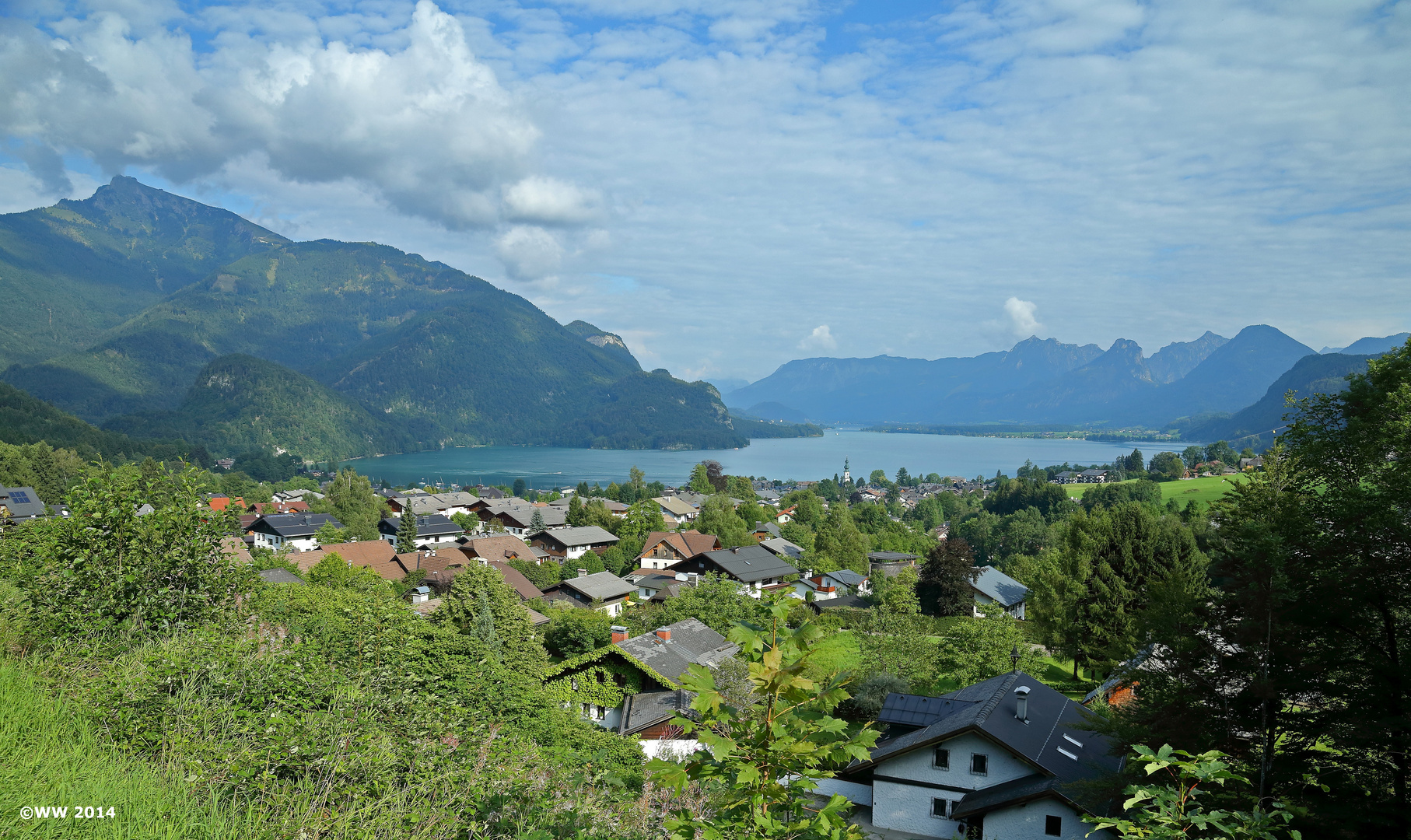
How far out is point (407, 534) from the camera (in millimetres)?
53594

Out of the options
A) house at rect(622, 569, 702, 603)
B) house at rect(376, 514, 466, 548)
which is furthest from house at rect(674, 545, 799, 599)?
A: house at rect(376, 514, 466, 548)

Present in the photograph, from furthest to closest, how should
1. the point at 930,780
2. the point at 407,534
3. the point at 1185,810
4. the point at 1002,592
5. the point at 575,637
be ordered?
1. the point at 407,534
2. the point at 1002,592
3. the point at 575,637
4. the point at 930,780
5. the point at 1185,810

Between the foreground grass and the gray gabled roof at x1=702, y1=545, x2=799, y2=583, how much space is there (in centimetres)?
4231

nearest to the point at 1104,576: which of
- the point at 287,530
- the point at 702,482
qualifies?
the point at 287,530

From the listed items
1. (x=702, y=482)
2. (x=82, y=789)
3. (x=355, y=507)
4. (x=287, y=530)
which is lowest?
(x=287, y=530)

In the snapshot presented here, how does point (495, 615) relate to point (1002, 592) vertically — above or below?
above

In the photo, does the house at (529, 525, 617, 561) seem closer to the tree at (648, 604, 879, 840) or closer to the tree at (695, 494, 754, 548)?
the tree at (695, 494, 754, 548)

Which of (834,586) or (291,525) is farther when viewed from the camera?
(291,525)

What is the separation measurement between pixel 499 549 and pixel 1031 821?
136 feet

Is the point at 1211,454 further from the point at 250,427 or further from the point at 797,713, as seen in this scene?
the point at 250,427

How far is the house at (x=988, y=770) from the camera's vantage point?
43.2ft

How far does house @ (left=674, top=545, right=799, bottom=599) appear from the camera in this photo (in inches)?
1799

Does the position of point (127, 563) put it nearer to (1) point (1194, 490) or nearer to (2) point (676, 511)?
(2) point (676, 511)

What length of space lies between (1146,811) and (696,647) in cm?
1910
